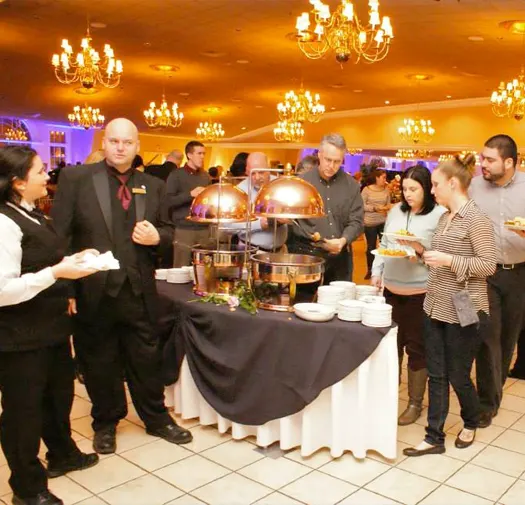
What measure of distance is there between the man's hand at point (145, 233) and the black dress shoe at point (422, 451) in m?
1.76

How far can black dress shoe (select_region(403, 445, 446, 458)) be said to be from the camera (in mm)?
3094

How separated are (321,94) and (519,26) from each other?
649cm

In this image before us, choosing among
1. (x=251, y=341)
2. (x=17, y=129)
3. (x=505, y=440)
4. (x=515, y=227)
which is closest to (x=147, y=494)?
(x=251, y=341)

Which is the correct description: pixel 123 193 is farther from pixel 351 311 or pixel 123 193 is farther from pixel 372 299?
pixel 372 299

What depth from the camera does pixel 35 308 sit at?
2.37m

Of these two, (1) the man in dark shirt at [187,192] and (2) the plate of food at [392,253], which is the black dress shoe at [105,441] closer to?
(2) the plate of food at [392,253]

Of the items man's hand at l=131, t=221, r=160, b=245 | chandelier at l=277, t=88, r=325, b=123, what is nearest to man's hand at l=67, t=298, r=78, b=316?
man's hand at l=131, t=221, r=160, b=245

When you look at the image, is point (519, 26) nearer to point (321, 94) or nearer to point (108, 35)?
point (108, 35)

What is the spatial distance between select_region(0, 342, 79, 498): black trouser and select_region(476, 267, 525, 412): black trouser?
242 cm

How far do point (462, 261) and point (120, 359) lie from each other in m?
1.89

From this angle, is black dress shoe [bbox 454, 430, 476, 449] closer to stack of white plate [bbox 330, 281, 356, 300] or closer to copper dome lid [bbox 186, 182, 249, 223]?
stack of white plate [bbox 330, 281, 356, 300]

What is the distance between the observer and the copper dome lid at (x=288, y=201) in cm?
287

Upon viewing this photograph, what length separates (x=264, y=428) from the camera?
10.1 ft

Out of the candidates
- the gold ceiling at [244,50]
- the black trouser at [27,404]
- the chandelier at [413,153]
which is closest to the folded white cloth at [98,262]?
the black trouser at [27,404]
